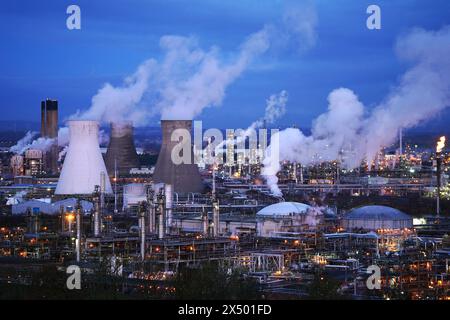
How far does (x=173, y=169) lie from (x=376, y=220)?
924 centimetres

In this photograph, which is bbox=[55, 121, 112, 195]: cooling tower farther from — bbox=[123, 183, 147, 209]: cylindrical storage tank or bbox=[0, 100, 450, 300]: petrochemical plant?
bbox=[123, 183, 147, 209]: cylindrical storage tank

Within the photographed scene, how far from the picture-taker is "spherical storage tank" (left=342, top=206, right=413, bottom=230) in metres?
24.3

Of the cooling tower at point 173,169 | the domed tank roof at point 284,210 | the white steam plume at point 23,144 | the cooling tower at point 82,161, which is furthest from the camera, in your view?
the white steam plume at point 23,144

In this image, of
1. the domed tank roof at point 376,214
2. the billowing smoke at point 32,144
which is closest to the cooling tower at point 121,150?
the billowing smoke at point 32,144

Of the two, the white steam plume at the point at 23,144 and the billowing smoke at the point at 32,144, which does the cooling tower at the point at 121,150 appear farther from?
the white steam plume at the point at 23,144

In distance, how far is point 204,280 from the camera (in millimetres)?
12891

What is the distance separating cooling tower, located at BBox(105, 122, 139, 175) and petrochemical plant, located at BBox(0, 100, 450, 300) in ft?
0.18

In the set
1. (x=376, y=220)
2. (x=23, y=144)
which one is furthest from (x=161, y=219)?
(x=23, y=144)

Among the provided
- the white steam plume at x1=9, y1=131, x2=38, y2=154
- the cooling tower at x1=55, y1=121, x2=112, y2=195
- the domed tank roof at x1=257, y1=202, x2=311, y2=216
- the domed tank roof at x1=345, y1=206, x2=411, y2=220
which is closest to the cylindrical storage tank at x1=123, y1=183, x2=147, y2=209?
the cooling tower at x1=55, y1=121, x2=112, y2=195

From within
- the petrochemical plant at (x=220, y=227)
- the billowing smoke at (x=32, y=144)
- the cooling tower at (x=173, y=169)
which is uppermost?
the billowing smoke at (x=32, y=144)

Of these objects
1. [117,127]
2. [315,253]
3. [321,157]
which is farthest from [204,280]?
[321,157]

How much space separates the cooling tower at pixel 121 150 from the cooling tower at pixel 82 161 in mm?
6725

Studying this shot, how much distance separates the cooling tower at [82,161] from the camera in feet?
97.9

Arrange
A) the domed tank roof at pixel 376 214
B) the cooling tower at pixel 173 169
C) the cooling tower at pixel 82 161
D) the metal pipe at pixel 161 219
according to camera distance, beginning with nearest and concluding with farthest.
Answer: the metal pipe at pixel 161 219
the domed tank roof at pixel 376 214
the cooling tower at pixel 82 161
the cooling tower at pixel 173 169
